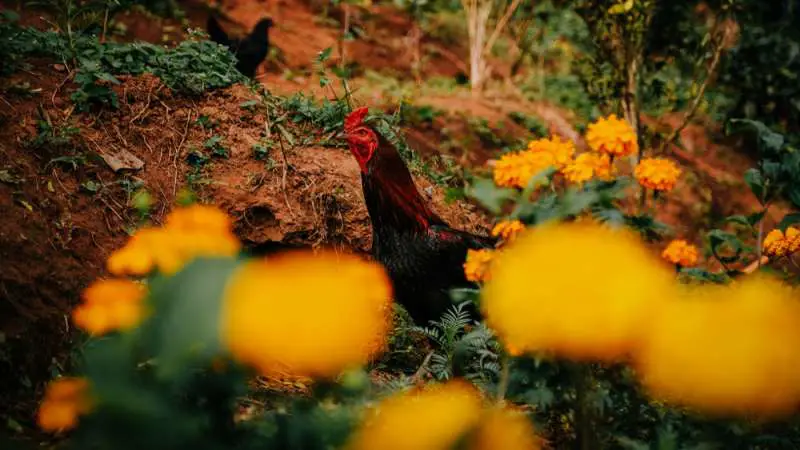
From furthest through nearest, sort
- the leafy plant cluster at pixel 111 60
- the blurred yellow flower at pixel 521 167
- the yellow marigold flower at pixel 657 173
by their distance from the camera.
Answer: the leafy plant cluster at pixel 111 60 < the yellow marigold flower at pixel 657 173 < the blurred yellow flower at pixel 521 167

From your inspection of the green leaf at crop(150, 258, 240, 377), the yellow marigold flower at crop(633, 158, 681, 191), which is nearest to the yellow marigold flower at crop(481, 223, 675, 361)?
the green leaf at crop(150, 258, 240, 377)

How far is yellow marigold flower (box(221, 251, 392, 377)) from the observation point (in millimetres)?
1198

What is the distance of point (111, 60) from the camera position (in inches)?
143

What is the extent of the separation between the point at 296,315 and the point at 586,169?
1056 millimetres

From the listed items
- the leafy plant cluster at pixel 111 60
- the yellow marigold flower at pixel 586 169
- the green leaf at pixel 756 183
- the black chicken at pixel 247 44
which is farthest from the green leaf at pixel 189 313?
the black chicken at pixel 247 44

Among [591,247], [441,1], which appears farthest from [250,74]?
[441,1]

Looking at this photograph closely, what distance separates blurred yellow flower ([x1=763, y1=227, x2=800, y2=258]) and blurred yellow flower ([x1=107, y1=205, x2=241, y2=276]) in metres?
1.85

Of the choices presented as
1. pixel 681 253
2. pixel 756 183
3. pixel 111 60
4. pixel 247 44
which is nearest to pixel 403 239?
pixel 681 253

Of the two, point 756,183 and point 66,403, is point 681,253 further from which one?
point 66,403

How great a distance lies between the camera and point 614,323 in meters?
1.28

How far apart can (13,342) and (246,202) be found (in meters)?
1.54

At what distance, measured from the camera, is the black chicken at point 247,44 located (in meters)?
6.57

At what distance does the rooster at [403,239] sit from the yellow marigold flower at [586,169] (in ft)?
3.48

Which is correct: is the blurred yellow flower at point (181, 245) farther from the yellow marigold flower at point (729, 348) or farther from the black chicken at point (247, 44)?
the black chicken at point (247, 44)
